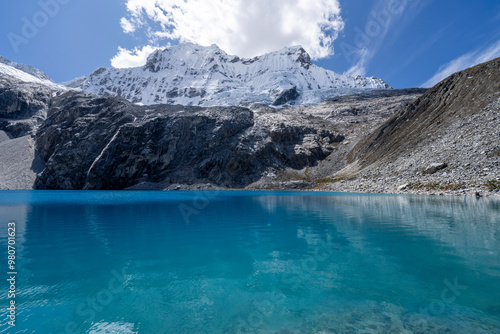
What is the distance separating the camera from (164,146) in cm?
13375

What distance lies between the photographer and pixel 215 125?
14212 centimetres

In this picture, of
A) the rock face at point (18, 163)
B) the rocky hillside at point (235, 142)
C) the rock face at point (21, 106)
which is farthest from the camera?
the rock face at point (21, 106)

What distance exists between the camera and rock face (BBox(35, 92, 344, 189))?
412ft

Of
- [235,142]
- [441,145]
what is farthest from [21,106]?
[441,145]

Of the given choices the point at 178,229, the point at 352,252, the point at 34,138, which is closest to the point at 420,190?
the point at 352,252

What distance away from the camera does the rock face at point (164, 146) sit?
412 feet

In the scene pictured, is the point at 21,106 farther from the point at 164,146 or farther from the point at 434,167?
the point at 434,167

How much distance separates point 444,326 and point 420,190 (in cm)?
6177

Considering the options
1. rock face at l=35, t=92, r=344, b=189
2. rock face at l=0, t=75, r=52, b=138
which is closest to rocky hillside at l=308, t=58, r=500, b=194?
rock face at l=35, t=92, r=344, b=189

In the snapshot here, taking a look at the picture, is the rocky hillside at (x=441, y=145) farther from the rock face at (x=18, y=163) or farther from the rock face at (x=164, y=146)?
the rock face at (x=18, y=163)

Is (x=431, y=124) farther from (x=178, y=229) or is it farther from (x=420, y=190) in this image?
(x=178, y=229)

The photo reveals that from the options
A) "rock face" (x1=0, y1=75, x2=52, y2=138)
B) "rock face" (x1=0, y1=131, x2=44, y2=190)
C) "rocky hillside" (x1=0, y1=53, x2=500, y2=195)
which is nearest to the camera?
"rocky hillside" (x1=0, y1=53, x2=500, y2=195)

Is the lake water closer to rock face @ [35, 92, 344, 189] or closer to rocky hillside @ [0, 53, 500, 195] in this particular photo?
rocky hillside @ [0, 53, 500, 195]

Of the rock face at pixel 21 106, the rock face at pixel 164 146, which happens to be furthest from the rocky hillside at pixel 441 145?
the rock face at pixel 21 106
